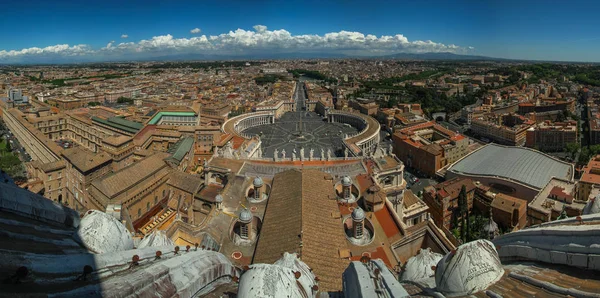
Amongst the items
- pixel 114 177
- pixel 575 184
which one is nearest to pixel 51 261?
pixel 114 177

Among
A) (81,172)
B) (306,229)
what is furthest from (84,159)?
(306,229)

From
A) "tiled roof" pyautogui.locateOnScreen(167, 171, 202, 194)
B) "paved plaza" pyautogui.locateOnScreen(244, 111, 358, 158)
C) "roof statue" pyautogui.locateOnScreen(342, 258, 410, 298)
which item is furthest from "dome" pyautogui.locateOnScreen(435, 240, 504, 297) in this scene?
"paved plaza" pyautogui.locateOnScreen(244, 111, 358, 158)

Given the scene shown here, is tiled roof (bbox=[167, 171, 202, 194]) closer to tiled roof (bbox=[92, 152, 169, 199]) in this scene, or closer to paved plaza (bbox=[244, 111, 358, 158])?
tiled roof (bbox=[92, 152, 169, 199])

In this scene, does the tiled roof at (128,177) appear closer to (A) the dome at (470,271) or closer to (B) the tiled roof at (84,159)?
(B) the tiled roof at (84,159)

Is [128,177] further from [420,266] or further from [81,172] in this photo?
[420,266]

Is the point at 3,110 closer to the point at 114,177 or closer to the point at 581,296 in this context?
the point at 114,177

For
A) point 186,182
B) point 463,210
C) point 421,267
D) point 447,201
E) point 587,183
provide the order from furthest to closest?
1. point 587,183
2. point 447,201
3. point 463,210
4. point 186,182
5. point 421,267
